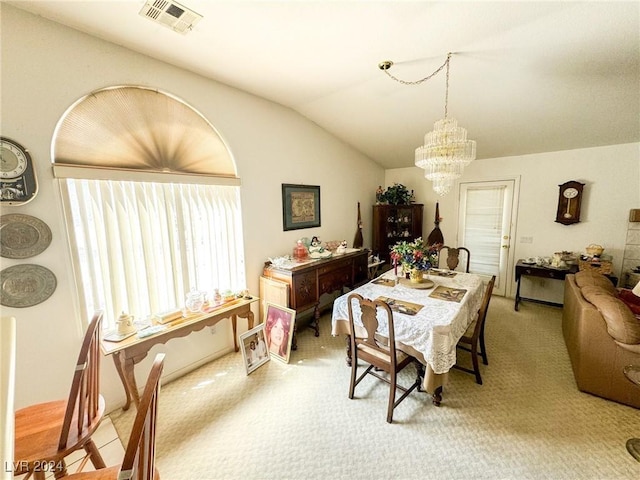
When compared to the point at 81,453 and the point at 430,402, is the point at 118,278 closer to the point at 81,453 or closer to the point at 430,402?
the point at 81,453

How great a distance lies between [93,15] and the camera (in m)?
1.59

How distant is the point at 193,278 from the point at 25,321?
111 cm

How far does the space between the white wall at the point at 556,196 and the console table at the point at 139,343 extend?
445 centimetres

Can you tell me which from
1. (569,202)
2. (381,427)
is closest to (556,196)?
(569,202)

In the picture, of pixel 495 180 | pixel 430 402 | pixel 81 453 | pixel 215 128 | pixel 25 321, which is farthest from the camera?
pixel 495 180

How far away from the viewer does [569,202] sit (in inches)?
143

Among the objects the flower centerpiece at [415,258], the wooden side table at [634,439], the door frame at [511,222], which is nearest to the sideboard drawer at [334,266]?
the flower centerpiece at [415,258]

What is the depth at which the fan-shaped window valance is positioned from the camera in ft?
5.85

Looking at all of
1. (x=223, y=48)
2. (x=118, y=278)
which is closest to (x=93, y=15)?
(x=223, y=48)

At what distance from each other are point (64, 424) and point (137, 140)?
76.4 inches

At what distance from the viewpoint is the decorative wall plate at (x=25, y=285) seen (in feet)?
5.11

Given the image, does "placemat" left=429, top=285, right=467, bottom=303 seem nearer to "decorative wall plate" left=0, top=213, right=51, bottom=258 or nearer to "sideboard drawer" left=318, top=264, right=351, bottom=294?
"sideboard drawer" left=318, top=264, right=351, bottom=294

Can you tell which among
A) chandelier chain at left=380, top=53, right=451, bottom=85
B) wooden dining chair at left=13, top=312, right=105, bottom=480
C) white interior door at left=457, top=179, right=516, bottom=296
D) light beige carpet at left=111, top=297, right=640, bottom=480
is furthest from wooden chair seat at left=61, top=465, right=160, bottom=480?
white interior door at left=457, top=179, right=516, bottom=296

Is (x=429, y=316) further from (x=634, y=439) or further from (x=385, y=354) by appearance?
(x=634, y=439)
